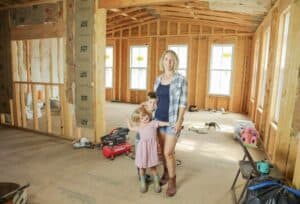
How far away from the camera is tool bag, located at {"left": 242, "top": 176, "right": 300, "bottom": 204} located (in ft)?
4.96

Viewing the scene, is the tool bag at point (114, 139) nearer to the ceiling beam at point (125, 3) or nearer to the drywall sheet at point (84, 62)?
the drywall sheet at point (84, 62)

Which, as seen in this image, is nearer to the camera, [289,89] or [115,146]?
[289,89]

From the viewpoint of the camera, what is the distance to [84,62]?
3.98 m

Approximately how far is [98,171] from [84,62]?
2044mm

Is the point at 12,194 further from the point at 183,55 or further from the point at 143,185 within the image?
the point at 183,55

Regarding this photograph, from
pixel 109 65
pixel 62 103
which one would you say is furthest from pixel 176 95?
pixel 109 65


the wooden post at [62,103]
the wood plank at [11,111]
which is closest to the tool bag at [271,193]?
the wooden post at [62,103]

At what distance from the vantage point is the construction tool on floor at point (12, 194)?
70.4 inches

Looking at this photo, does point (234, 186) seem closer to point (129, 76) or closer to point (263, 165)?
point (263, 165)

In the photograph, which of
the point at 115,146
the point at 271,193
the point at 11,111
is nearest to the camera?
the point at 271,193

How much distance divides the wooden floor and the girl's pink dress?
1.28 ft

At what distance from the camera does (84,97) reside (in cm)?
406

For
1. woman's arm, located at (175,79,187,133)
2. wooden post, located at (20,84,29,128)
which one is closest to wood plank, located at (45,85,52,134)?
wooden post, located at (20,84,29,128)

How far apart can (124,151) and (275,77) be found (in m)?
2.94
